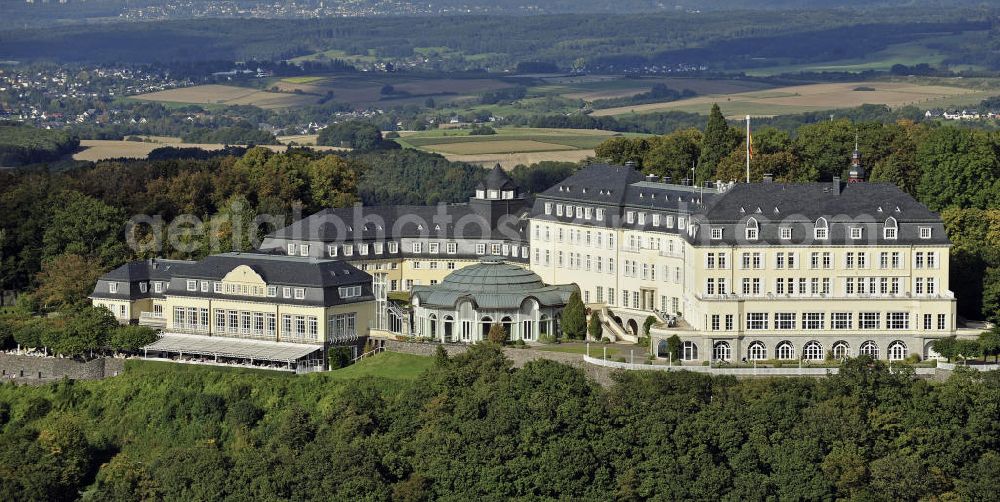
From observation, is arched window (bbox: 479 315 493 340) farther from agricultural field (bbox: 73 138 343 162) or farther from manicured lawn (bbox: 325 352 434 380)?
agricultural field (bbox: 73 138 343 162)

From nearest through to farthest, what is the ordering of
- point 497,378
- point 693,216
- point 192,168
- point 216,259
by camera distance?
point 497,378, point 693,216, point 216,259, point 192,168

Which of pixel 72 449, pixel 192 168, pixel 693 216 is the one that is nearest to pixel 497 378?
pixel 693 216

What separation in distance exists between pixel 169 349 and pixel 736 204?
1086 inches

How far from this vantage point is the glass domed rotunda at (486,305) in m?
97.6

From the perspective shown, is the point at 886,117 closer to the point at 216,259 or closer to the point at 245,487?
the point at 216,259

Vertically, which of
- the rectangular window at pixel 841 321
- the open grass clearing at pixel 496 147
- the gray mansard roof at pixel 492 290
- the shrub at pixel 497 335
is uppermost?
the open grass clearing at pixel 496 147

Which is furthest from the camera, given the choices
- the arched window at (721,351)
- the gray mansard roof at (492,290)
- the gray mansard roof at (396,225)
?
the gray mansard roof at (396,225)

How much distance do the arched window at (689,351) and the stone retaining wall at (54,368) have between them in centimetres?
2758

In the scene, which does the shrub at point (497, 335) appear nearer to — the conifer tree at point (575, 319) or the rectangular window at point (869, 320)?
the conifer tree at point (575, 319)

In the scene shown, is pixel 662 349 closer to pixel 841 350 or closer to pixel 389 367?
pixel 841 350

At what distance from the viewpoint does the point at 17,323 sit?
348 ft

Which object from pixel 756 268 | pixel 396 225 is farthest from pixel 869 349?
pixel 396 225

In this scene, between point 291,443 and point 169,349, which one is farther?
point 169,349

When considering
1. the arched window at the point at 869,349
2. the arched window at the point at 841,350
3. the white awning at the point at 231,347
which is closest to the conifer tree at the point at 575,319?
the white awning at the point at 231,347
